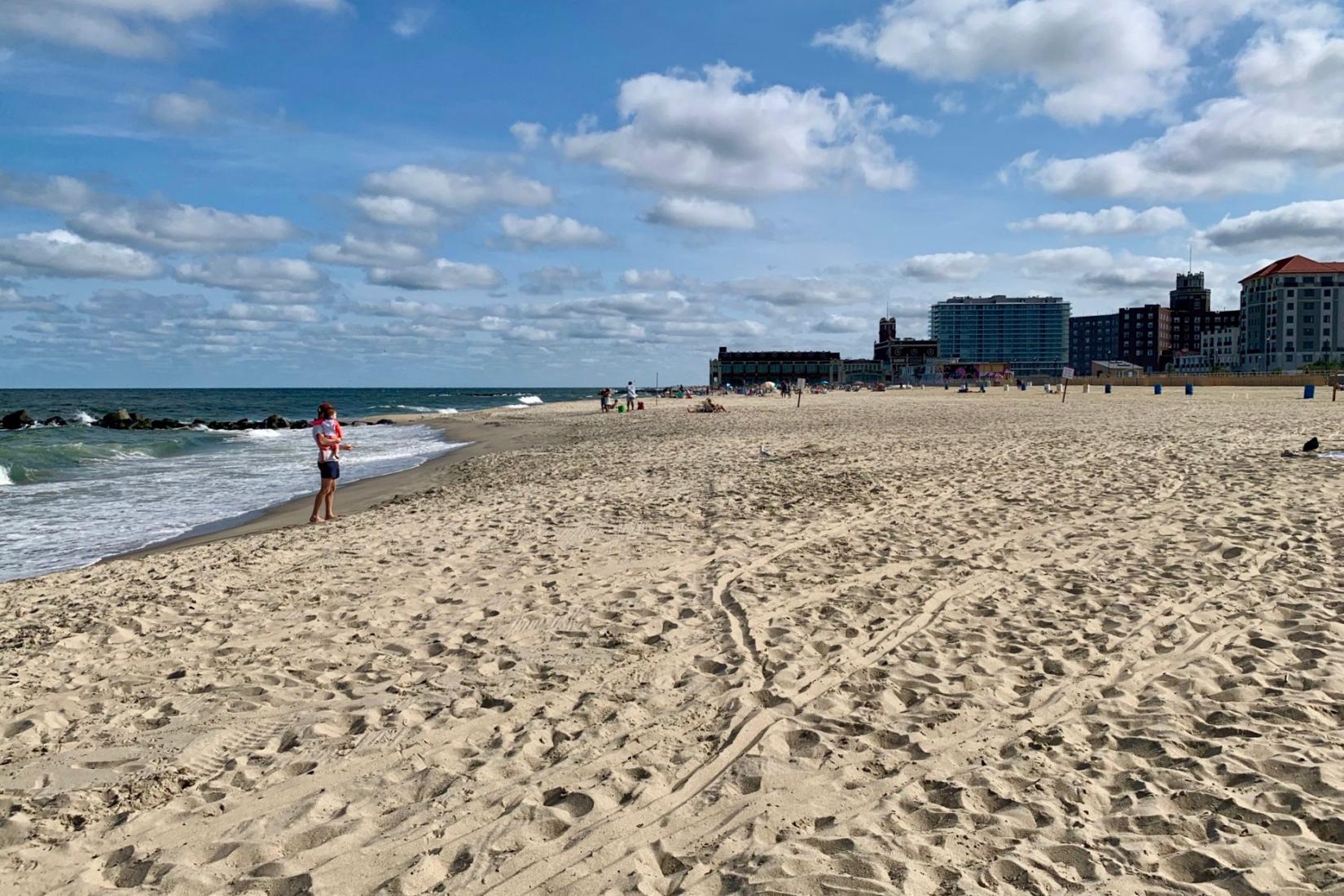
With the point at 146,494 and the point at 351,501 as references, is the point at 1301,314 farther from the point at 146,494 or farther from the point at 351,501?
the point at 146,494

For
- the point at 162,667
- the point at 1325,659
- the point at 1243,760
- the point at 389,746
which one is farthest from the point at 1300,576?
Answer: the point at 162,667

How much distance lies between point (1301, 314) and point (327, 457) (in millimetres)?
152116

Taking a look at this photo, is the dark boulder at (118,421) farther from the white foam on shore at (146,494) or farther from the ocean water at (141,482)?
the white foam on shore at (146,494)

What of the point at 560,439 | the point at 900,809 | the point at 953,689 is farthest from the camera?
the point at 560,439

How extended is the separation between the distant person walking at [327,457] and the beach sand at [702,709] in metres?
2.42

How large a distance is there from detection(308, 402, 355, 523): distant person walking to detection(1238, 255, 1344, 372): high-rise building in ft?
468

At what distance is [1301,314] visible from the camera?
123000 mm

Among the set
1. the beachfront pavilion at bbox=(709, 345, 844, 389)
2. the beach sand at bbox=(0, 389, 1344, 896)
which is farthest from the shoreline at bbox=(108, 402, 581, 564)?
the beachfront pavilion at bbox=(709, 345, 844, 389)

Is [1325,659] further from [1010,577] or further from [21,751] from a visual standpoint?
[21,751]

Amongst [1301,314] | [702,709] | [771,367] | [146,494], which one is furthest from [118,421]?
[1301,314]

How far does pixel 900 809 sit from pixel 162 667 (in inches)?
199

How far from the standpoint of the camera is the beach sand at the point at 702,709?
3.26 meters

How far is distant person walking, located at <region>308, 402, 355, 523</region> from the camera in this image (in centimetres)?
1214

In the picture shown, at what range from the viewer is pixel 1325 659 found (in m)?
4.98
